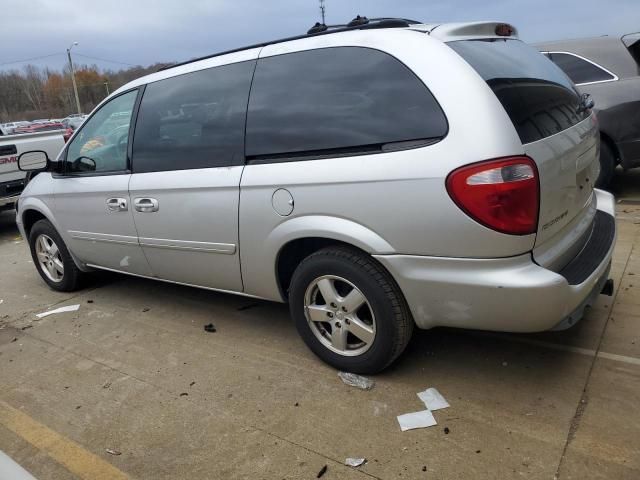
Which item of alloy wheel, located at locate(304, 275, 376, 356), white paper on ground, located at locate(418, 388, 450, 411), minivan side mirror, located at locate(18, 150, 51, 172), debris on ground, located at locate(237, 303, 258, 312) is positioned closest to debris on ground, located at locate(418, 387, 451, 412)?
white paper on ground, located at locate(418, 388, 450, 411)

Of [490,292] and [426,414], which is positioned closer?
[490,292]

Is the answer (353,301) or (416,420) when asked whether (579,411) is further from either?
(353,301)

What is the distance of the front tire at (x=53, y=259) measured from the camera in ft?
15.6

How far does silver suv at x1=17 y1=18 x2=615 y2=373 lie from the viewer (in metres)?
2.37

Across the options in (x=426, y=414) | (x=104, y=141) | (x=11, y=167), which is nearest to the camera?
(x=426, y=414)

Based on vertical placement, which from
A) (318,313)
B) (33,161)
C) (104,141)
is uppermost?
(104,141)

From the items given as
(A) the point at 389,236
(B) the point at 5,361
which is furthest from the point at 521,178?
(B) the point at 5,361

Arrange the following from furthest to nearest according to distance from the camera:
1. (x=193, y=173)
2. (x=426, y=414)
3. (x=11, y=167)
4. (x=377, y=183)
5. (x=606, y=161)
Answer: (x=11, y=167)
(x=606, y=161)
(x=193, y=173)
(x=426, y=414)
(x=377, y=183)

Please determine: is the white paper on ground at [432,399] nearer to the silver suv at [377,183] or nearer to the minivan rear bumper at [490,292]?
the silver suv at [377,183]

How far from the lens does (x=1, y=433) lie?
9.41 ft

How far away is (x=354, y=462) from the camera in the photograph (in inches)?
93.3

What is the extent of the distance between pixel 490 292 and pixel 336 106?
121cm

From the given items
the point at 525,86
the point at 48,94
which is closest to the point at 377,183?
the point at 525,86

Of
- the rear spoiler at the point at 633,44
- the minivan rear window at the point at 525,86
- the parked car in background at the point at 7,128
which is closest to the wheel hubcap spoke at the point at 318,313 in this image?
the minivan rear window at the point at 525,86
